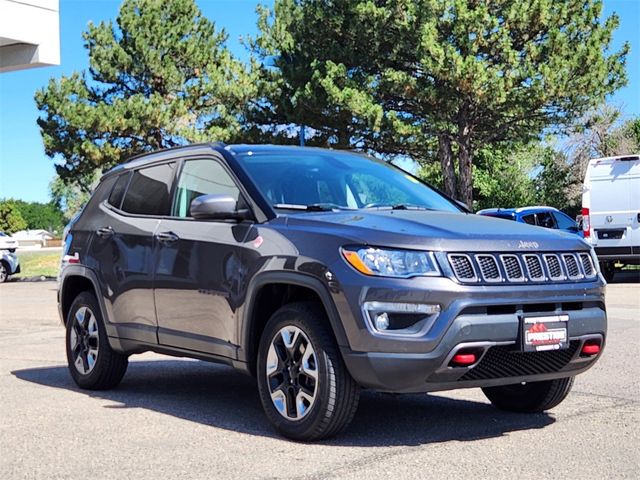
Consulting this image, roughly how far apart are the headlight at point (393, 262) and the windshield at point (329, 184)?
981 millimetres

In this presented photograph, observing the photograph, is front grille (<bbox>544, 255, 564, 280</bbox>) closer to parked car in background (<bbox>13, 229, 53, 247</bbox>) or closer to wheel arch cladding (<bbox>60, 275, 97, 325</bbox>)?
wheel arch cladding (<bbox>60, 275, 97, 325</bbox>)

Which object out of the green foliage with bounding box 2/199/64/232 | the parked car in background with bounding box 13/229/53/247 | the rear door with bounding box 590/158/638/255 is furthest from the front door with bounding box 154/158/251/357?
the green foliage with bounding box 2/199/64/232

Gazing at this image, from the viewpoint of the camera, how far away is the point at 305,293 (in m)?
5.80

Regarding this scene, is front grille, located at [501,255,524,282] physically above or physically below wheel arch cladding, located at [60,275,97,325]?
above

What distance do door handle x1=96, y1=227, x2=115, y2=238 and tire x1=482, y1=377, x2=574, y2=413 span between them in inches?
119

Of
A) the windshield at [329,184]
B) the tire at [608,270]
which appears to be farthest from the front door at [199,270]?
the tire at [608,270]

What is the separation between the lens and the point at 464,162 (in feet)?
110

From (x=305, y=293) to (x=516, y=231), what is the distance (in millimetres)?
1276

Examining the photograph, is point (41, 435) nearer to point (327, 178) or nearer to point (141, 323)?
point (141, 323)

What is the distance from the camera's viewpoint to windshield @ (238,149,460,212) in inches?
249

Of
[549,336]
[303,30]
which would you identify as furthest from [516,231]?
[303,30]

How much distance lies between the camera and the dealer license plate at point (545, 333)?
5328mm

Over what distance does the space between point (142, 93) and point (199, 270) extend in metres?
32.7

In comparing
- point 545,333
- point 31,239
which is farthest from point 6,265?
point 31,239
